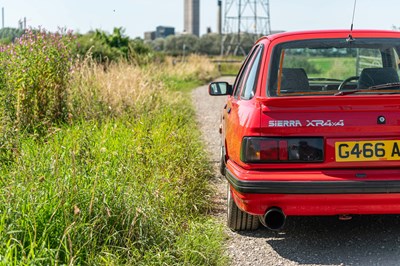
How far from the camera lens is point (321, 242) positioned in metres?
4.75

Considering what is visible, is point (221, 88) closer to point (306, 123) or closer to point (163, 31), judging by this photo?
point (306, 123)

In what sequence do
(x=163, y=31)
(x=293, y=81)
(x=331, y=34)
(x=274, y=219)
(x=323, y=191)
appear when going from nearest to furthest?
1. (x=323, y=191)
2. (x=274, y=219)
3. (x=293, y=81)
4. (x=331, y=34)
5. (x=163, y=31)

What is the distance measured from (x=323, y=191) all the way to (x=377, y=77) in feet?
4.67

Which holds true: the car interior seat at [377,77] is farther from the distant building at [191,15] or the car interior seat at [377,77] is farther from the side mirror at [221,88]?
the distant building at [191,15]

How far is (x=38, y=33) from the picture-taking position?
7.77 m

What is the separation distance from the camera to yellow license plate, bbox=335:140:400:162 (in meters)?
4.07

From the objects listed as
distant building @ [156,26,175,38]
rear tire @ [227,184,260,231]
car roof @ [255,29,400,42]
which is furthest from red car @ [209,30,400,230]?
distant building @ [156,26,175,38]

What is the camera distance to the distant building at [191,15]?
131 metres

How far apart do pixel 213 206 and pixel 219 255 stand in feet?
4.97

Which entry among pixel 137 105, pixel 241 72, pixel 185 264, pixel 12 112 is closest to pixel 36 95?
pixel 12 112

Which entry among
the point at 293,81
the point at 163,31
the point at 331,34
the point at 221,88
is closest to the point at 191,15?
the point at 163,31

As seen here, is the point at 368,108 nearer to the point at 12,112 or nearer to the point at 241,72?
the point at 241,72

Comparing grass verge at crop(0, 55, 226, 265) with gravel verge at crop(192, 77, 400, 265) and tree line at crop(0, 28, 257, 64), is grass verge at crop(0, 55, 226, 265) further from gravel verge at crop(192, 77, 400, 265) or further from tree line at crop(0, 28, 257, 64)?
tree line at crop(0, 28, 257, 64)

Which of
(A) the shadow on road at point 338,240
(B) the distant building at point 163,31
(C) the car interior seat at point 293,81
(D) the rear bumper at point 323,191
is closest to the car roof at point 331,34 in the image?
(C) the car interior seat at point 293,81
